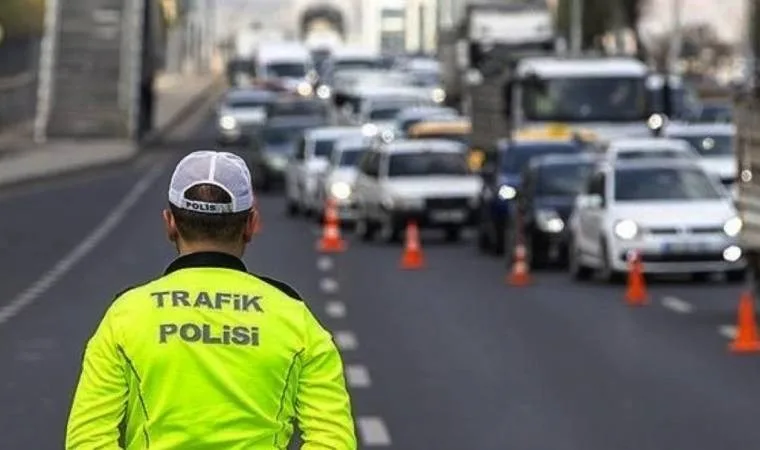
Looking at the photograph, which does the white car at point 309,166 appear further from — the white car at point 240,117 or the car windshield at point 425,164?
the white car at point 240,117

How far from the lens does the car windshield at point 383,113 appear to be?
66562 millimetres

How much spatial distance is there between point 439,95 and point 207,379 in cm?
8002

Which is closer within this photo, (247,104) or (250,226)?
(250,226)

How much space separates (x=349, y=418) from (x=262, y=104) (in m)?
75.0

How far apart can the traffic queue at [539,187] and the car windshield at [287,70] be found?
4065cm

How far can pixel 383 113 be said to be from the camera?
219ft

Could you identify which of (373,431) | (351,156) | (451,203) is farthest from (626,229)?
(351,156)

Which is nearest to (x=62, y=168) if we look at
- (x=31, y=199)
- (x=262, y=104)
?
(x=31, y=199)

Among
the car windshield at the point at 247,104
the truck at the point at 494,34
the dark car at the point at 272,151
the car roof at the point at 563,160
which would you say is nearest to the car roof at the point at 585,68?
the car roof at the point at 563,160

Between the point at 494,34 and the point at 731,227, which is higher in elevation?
the point at 494,34

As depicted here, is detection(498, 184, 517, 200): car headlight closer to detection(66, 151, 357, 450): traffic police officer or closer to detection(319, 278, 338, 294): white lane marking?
detection(319, 278, 338, 294): white lane marking

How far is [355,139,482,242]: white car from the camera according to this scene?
3834 cm

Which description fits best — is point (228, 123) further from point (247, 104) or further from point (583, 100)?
point (583, 100)

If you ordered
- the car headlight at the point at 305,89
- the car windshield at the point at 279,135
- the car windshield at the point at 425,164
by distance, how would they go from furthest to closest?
the car headlight at the point at 305,89, the car windshield at the point at 279,135, the car windshield at the point at 425,164
